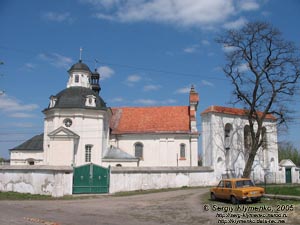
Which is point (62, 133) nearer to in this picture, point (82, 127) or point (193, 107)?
point (82, 127)

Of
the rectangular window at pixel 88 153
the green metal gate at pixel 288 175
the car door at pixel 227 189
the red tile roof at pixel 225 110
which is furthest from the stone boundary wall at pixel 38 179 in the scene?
the green metal gate at pixel 288 175

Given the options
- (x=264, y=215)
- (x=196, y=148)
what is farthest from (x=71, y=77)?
(x=264, y=215)

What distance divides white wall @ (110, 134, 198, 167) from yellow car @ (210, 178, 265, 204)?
19757mm

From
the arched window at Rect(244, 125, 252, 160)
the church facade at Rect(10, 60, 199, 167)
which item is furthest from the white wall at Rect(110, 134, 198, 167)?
the arched window at Rect(244, 125, 252, 160)

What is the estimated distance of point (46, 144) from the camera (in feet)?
121

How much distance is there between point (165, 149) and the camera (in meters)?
40.8

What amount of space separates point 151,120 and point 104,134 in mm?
6999

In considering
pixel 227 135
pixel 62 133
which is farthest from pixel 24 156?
pixel 227 135

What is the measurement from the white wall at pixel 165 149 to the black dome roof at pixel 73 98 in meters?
6.70

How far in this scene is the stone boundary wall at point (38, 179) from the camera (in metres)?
24.7

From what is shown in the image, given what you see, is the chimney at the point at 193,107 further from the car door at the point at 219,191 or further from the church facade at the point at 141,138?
the car door at the point at 219,191

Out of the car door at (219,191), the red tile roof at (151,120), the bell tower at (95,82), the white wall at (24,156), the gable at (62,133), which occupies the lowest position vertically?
the car door at (219,191)

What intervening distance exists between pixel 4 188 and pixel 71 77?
18678 mm

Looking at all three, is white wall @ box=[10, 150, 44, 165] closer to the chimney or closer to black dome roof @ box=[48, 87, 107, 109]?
black dome roof @ box=[48, 87, 107, 109]
